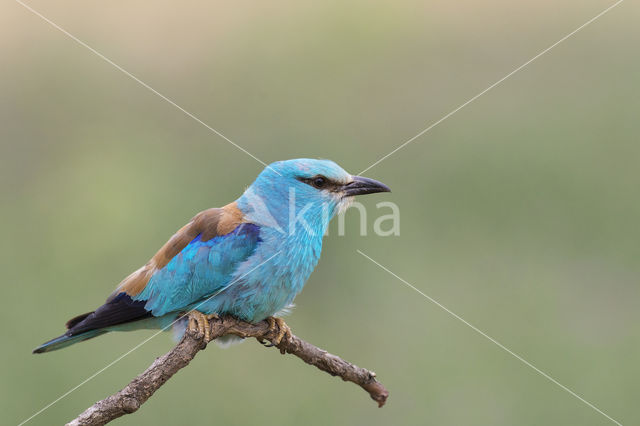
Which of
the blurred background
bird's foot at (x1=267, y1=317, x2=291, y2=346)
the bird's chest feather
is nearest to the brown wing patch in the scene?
the bird's chest feather

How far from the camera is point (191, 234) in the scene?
3.82 m

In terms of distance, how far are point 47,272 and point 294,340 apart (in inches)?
115

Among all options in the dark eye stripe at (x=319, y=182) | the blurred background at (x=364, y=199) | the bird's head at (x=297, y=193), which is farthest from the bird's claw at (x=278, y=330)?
the blurred background at (x=364, y=199)

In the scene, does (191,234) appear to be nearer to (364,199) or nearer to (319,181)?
(319,181)

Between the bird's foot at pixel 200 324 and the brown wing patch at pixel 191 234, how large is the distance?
36 cm

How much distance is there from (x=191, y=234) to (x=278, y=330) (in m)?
0.62

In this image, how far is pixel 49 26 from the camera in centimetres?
780

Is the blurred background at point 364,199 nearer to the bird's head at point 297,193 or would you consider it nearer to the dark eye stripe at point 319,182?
the bird's head at point 297,193

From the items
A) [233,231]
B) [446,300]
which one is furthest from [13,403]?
[446,300]

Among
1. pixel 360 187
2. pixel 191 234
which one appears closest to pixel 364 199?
pixel 360 187

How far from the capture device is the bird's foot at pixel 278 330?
3.71m

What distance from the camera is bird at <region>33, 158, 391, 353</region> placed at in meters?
3.61

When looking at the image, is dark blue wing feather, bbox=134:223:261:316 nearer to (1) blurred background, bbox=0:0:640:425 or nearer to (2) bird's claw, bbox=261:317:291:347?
(2) bird's claw, bbox=261:317:291:347

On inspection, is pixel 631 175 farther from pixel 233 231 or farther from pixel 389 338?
pixel 233 231
